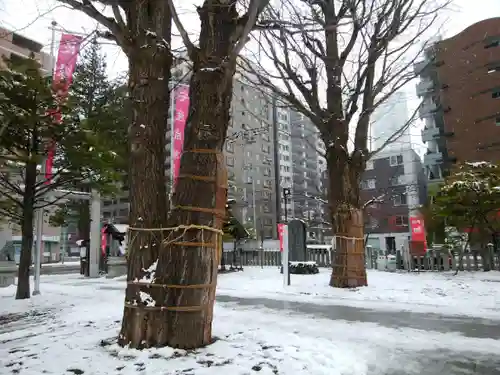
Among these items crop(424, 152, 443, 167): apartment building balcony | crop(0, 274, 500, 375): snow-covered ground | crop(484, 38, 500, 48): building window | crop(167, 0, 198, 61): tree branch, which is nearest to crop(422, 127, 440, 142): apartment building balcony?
crop(424, 152, 443, 167): apartment building balcony

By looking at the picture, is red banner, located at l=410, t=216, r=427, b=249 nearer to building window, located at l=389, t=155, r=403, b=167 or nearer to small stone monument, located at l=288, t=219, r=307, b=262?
small stone monument, located at l=288, t=219, r=307, b=262

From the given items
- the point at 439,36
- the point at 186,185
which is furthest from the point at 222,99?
the point at 439,36

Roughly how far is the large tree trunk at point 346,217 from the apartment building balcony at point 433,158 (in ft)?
113

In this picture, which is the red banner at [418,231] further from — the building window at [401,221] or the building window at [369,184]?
the building window at [369,184]

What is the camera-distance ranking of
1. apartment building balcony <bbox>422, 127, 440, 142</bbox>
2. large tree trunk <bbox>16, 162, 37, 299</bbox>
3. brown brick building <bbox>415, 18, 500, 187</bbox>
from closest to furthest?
large tree trunk <bbox>16, 162, 37, 299</bbox> → brown brick building <bbox>415, 18, 500, 187</bbox> → apartment building balcony <bbox>422, 127, 440, 142</bbox>

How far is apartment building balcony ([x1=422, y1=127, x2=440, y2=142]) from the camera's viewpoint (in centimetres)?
4222

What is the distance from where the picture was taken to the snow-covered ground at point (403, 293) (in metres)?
8.20

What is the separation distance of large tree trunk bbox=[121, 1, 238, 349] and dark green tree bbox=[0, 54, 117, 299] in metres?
5.13

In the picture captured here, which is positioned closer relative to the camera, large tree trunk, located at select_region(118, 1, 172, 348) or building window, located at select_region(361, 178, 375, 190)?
large tree trunk, located at select_region(118, 1, 172, 348)

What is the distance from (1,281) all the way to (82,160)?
5.92 m

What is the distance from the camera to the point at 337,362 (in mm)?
4250

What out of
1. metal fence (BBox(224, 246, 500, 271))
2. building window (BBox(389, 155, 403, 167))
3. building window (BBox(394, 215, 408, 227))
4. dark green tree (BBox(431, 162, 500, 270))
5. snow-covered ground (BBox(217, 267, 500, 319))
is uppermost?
building window (BBox(389, 155, 403, 167))

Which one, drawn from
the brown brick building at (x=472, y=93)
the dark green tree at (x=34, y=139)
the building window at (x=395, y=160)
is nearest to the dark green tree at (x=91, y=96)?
the dark green tree at (x=34, y=139)

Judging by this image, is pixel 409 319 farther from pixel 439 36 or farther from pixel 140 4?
pixel 439 36
